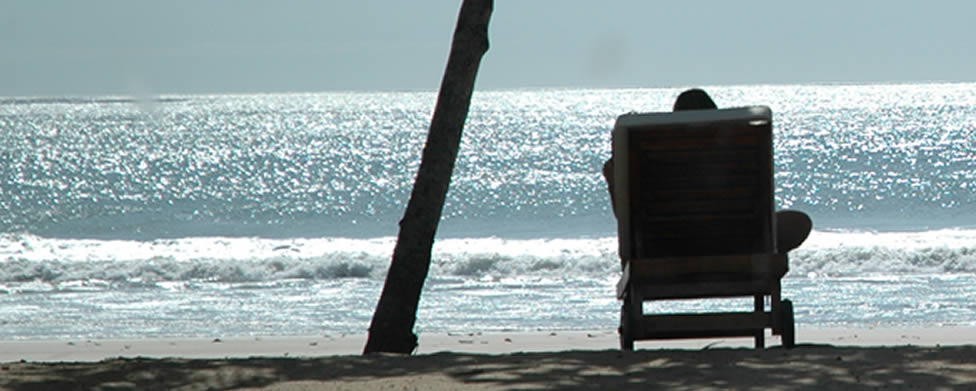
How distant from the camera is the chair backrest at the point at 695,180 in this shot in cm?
759

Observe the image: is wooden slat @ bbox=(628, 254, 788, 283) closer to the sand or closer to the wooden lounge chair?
the wooden lounge chair

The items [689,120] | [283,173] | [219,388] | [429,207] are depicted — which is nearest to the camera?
[219,388]

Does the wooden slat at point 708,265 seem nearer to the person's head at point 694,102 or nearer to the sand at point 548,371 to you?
the sand at point 548,371

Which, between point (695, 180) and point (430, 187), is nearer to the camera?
point (695, 180)

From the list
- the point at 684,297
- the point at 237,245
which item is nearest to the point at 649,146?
the point at 684,297

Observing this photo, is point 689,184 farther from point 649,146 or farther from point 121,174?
point 121,174

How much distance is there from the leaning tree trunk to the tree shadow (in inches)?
40.7

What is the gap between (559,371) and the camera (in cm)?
657

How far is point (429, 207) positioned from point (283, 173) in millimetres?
42612

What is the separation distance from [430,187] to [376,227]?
26136 millimetres

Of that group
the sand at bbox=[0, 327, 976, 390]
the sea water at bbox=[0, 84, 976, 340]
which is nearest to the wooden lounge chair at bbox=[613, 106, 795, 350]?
the sand at bbox=[0, 327, 976, 390]

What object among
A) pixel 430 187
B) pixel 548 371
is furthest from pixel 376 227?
pixel 548 371

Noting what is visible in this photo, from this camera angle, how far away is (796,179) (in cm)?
4700

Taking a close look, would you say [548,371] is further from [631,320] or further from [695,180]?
[695,180]
